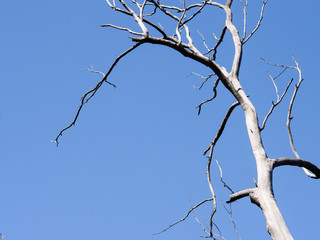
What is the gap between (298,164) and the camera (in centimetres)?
332

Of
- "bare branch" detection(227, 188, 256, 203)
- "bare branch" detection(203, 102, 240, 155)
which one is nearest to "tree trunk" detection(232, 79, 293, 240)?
"bare branch" detection(227, 188, 256, 203)

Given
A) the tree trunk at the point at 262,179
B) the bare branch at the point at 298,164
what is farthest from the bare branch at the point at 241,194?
the bare branch at the point at 298,164

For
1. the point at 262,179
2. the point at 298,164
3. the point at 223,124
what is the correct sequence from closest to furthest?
the point at 262,179, the point at 298,164, the point at 223,124

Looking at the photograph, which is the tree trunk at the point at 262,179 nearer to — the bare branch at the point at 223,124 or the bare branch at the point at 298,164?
the bare branch at the point at 298,164

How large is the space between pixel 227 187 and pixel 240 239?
0.43m

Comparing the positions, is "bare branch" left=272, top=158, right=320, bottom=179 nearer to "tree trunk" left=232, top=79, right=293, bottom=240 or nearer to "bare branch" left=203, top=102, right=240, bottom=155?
"tree trunk" left=232, top=79, right=293, bottom=240

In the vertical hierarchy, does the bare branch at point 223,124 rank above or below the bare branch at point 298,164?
above

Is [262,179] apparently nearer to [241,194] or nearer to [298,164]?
[241,194]

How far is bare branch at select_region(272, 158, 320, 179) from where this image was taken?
3.03 m

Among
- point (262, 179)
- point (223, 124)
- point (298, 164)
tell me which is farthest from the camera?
point (223, 124)

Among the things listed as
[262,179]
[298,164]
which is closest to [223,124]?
[298,164]

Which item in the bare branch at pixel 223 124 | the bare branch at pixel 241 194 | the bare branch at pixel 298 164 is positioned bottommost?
the bare branch at pixel 241 194

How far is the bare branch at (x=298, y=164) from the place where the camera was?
3025mm

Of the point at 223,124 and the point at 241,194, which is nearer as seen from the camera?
the point at 241,194
